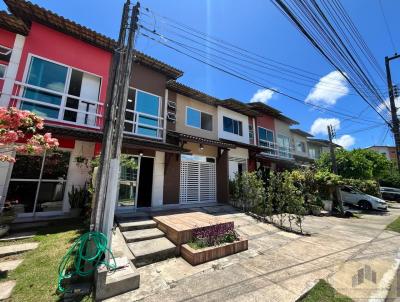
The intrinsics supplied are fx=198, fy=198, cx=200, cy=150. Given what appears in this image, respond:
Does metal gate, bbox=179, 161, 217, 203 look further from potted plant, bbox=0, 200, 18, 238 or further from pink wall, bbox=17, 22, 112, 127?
potted plant, bbox=0, 200, 18, 238

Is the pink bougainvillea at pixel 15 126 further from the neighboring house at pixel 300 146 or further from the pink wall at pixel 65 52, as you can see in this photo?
the neighboring house at pixel 300 146

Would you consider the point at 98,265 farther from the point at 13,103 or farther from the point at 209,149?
the point at 209,149

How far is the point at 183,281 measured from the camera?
419cm

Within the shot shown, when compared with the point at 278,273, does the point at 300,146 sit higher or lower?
higher

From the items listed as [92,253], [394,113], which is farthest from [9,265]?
[394,113]

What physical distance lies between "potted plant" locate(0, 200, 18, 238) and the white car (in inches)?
830

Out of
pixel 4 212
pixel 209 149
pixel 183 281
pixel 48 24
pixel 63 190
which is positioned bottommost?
pixel 183 281

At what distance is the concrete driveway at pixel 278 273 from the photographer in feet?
12.3

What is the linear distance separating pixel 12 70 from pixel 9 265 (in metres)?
7.01

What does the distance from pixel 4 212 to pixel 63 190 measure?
1.88 metres

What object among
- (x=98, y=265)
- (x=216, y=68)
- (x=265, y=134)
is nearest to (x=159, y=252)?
(x=98, y=265)

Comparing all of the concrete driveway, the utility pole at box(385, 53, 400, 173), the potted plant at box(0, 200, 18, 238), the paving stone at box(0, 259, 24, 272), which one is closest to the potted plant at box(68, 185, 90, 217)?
the potted plant at box(0, 200, 18, 238)

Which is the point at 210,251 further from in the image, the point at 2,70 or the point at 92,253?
the point at 2,70

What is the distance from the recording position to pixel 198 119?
1366 cm
